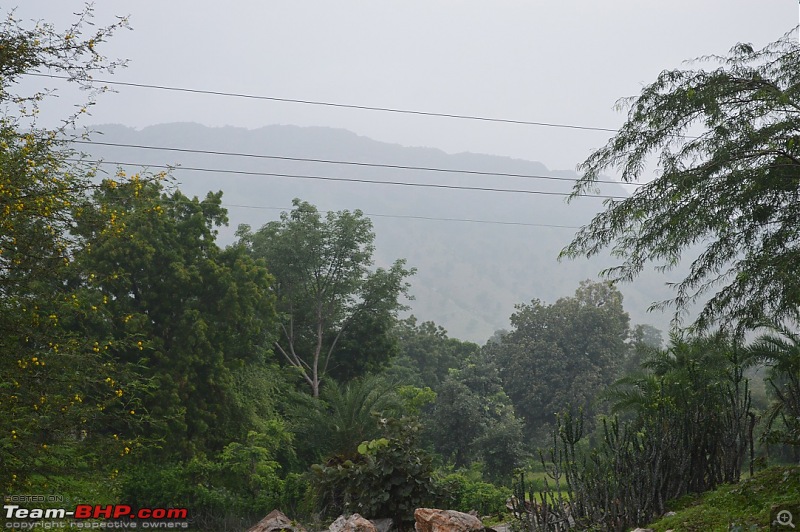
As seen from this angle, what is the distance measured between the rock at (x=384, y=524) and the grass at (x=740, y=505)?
3289mm

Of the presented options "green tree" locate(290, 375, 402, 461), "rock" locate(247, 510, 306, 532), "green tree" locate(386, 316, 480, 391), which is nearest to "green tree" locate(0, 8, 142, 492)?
"rock" locate(247, 510, 306, 532)

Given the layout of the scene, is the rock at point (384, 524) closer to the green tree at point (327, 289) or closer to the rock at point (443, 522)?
the rock at point (443, 522)

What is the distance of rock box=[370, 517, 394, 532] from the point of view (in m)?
8.40

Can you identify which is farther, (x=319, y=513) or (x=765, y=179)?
(x=319, y=513)

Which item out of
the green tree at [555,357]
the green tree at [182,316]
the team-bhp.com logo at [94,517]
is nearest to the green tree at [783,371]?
the team-bhp.com logo at [94,517]

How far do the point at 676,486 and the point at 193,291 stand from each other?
1204cm

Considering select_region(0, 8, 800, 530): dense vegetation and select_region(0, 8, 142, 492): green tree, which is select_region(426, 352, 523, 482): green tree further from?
select_region(0, 8, 142, 492): green tree

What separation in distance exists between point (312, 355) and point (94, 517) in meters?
14.4

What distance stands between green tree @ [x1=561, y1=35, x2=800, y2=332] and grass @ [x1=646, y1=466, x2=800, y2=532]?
241 cm

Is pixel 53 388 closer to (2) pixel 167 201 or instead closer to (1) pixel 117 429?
(1) pixel 117 429

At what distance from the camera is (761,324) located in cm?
941

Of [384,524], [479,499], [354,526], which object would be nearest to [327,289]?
[479,499]

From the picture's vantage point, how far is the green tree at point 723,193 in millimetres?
8508

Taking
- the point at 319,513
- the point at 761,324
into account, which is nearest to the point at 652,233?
the point at 761,324
